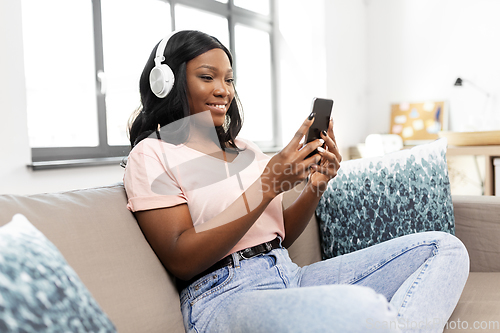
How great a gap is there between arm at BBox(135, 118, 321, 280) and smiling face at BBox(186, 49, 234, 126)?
0.27 metres

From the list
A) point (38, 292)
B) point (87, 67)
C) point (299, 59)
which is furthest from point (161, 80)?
point (299, 59)

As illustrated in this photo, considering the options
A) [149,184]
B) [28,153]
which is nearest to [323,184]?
[149,184]

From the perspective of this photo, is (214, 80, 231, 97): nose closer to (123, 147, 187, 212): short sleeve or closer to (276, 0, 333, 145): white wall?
(123, 147, 187, 212): short sleeve

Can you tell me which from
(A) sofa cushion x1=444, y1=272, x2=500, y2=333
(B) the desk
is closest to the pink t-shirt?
(A) sofa cushion x1=444, y1=272, x2=500, y2=333

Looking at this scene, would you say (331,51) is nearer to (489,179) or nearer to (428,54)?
(428,54)

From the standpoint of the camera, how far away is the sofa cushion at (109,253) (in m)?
0.73

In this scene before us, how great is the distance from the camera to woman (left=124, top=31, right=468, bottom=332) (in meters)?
0.68

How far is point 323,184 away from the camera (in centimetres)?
108

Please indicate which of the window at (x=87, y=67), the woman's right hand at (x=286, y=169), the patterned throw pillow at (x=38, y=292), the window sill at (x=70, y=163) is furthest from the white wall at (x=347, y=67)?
the patterned throw pillow at (x=38, y=292)

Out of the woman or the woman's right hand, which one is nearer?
the woman

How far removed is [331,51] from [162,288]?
284 cm

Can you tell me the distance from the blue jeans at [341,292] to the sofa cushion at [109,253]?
0.08 meters

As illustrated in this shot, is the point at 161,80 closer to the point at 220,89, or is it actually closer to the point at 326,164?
the point at 220,89

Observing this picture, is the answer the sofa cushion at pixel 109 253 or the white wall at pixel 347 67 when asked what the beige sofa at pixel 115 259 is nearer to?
the sofa cushion at pixel 109 253
